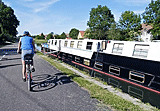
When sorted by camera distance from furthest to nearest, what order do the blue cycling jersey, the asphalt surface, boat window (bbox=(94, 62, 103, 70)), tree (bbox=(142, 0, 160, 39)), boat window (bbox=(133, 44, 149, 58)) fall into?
tree (bbox=(142, 0, 160, 39))
boat window (bbox=(94, 62, 103, 70))
boat window (bbox=(133, 44, 149, 58))
the blue cycling jersey
the asphalt surface

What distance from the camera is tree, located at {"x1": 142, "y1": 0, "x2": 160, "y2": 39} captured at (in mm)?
31167

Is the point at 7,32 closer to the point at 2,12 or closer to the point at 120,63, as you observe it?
the point at 2,12

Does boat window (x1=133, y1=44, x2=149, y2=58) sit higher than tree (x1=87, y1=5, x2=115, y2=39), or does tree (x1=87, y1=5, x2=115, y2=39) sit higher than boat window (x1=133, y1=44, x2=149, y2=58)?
tree (x1=87, y1=5, x2=115, y2=39)

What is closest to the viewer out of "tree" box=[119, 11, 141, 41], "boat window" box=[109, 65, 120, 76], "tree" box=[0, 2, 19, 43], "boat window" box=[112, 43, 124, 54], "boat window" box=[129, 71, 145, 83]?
"boat window" box=[129, 71, 145, 83]

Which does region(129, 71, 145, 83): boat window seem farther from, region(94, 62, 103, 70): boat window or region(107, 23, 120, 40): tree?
region(107, 23, 120, 40): tree

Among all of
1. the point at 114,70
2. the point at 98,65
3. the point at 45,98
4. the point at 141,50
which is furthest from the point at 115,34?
the point at 45,98

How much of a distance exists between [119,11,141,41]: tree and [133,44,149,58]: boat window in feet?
115

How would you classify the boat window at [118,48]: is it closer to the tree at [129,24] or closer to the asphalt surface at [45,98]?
the asphalt surface at [45,98]

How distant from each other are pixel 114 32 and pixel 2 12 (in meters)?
39.4

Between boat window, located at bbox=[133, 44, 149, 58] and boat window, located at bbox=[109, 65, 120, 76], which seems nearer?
boat window, located at bbox=[133, 44, 149, 58]

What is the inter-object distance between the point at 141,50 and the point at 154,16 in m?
35.4

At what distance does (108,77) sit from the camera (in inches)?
241

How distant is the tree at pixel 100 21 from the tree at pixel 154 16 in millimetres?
14369

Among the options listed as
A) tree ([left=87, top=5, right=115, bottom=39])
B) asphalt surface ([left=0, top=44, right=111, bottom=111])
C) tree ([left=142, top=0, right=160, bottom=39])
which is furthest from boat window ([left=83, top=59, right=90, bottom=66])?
tree ([left=87, top=5, right=115, bottom=39])
